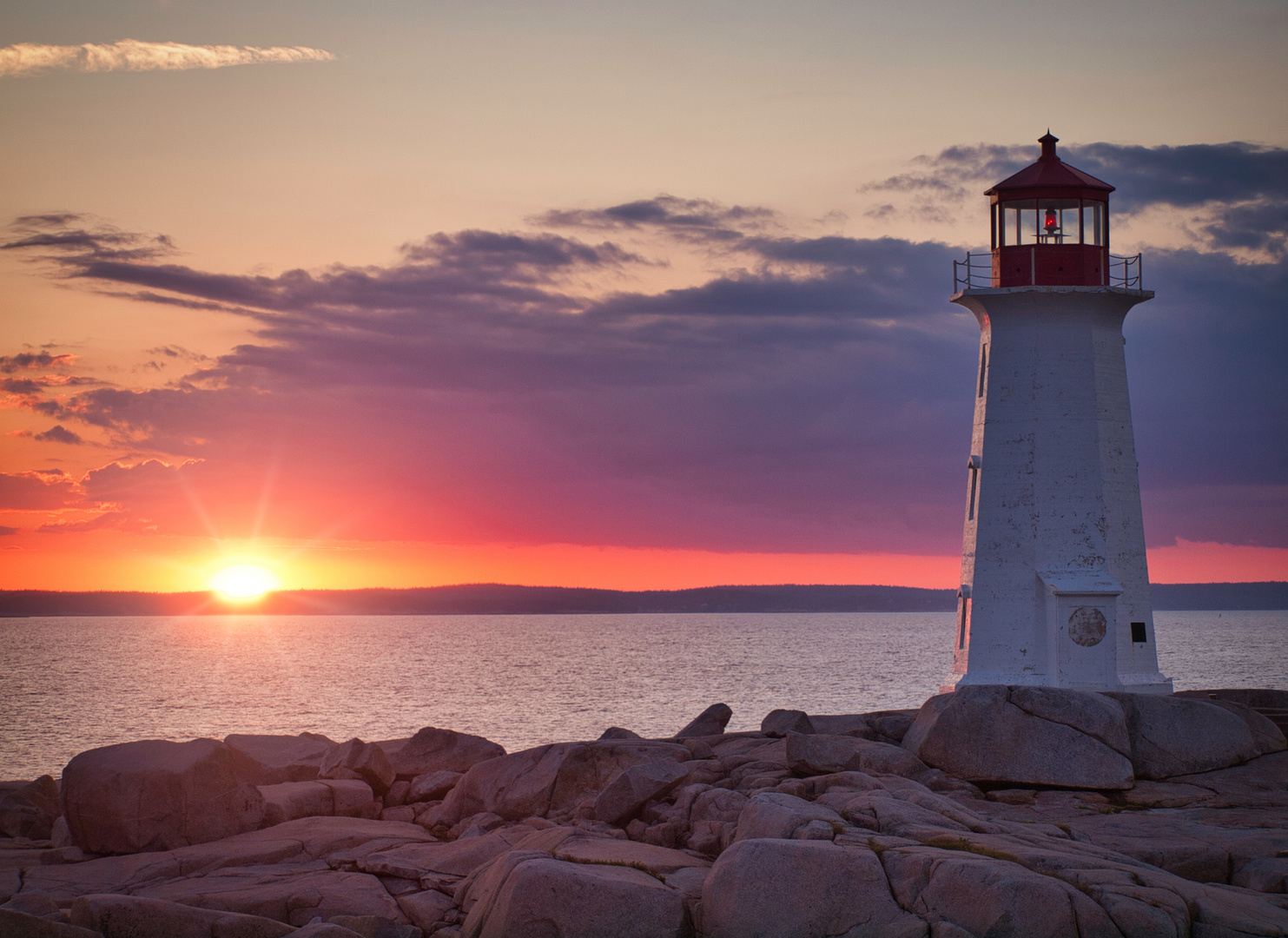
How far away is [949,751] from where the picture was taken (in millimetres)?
18875

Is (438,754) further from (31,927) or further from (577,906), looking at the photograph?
(31,927)

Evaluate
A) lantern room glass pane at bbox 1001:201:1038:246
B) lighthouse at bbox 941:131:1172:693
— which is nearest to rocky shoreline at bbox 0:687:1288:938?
lighthouse at bbox 941:131:1172:693

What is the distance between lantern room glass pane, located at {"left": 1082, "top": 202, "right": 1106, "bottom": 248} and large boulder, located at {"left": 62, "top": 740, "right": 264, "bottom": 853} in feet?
72.5

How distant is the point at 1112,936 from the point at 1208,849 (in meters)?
4.21

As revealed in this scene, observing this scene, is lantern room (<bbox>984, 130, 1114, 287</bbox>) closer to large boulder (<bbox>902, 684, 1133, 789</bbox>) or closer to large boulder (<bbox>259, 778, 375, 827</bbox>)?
large boulder (<bbox>902, 684, 1133, 789</bbox>)

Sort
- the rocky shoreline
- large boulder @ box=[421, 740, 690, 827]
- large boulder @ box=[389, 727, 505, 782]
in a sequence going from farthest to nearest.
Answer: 1. large boulder @ box=[389, 727, 505, 782]
2. large boulder @ box=[421, 740, 690, 827]
3. the rocky shoreline

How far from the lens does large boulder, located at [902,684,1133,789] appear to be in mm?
18344

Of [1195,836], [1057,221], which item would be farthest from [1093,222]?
[1195,836]

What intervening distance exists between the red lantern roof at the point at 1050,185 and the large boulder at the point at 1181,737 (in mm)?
12951

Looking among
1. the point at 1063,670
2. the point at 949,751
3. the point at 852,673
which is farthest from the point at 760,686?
the point at 949,751

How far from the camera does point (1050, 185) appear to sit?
27.8m

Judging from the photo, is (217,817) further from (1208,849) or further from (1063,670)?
(1063,670)

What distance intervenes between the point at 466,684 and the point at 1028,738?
65956mm

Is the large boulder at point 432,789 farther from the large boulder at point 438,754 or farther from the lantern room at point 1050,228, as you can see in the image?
the lantern room at point 1050,228
